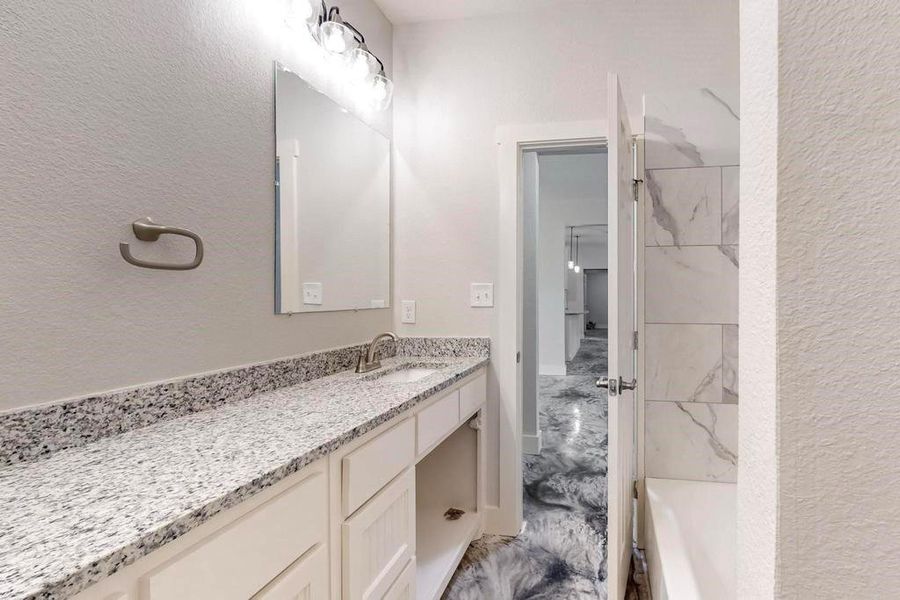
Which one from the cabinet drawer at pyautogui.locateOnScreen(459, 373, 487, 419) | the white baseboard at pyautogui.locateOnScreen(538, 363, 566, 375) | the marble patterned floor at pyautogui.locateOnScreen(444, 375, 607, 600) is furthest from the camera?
the white baseboard at pyautogui.locateOnScreen(538, 363, 566, 375)

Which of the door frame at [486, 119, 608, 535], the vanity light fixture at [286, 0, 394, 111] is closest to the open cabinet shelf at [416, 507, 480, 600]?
the door frame at [486, 119, 608, 535]

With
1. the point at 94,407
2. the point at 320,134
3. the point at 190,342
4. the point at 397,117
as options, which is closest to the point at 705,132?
the point at 397,117

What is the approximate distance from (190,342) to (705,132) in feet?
7.01

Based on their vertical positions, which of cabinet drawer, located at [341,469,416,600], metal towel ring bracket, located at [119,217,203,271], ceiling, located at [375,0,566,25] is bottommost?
cabinet drawer, located at [341,469,416,600]

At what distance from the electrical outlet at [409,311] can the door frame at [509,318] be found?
416 millimetres

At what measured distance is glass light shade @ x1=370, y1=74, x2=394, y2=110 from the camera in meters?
2.25

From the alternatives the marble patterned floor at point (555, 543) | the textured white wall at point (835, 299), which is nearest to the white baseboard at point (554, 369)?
the marble patterned floor at point (555, 543)

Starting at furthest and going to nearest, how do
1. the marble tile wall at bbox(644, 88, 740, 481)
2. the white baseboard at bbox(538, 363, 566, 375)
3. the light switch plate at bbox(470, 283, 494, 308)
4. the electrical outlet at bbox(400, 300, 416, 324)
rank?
the white baseboard at bbox(538, 363, 566, 375), the electrical outlet at bbox(400, 300, 416, 324), the light switch plate at bbox(470, 283, 494, 308), the marble tile wall at bbox(644, 88, 740, 481)

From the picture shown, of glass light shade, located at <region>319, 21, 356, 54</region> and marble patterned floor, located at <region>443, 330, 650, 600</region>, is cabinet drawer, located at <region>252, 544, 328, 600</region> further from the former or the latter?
glass light shade, located at <region>319, 21, 356, 54</region>

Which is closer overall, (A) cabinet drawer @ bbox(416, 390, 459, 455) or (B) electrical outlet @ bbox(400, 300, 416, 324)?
(A) cabinet drawer @ bbox(416, 390, 459, 455)

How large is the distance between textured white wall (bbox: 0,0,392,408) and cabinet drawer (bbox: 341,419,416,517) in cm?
51

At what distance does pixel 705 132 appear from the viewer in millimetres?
2209

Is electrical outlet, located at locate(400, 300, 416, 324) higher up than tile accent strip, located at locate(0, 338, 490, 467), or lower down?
higher up

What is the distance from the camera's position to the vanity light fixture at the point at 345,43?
1.75 metres
